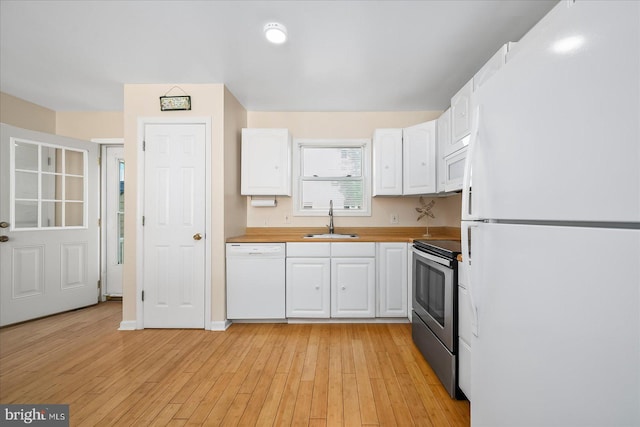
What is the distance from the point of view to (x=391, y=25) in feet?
6.62

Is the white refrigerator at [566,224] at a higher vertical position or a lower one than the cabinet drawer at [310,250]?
higher

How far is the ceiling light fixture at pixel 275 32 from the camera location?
199cm

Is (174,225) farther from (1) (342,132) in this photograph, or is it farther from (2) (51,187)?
(1) (342,132)

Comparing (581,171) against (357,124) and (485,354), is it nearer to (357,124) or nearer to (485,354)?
(485,354)

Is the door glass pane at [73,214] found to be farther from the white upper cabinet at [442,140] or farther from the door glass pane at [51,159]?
the white upper cabinet at [442,140]

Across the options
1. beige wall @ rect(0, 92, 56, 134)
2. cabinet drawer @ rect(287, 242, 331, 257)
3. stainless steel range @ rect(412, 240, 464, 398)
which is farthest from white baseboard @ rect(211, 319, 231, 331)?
beige wall @ rect(0, 92, 56, 134)

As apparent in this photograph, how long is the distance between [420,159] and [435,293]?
5.14 feet

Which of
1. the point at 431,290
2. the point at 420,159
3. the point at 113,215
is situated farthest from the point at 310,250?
the point at 113,215

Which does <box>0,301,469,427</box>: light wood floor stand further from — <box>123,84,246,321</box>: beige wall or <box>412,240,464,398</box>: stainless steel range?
<box>123,84,246,321</box>: beige wall

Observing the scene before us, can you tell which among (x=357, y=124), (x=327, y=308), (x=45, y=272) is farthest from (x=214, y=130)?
(x=45, y=272)

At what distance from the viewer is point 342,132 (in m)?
3.68

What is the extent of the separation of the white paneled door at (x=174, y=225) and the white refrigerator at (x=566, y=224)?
2630 millimetres

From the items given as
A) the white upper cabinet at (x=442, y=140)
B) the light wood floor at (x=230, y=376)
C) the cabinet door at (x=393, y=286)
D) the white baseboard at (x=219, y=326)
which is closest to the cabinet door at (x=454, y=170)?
the white upper cabinet at (x=442, y=140)

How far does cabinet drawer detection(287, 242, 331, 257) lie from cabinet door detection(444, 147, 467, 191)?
1.31 meters
